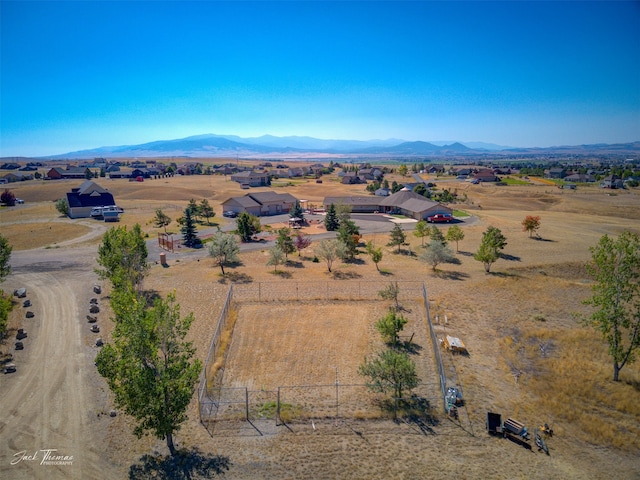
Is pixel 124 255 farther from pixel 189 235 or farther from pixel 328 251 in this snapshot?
pixel 189 235

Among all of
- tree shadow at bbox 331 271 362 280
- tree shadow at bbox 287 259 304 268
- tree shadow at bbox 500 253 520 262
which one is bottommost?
tree shadow at bbox 331 271 362 280

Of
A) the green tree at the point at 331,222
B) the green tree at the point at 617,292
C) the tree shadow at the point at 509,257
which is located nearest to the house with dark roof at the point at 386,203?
the green tree at the point at 331,222

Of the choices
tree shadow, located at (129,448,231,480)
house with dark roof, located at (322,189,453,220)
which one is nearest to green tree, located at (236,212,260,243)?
house with dark roof, located at (322,189,453,220)

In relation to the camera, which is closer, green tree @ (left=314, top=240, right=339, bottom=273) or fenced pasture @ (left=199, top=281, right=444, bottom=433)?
fenced pasture @ (left=199, top=281, right=444, bottom=433)

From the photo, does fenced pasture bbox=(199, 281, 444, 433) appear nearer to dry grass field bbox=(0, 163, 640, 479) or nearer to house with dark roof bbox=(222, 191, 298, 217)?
dry grass field bbox=(0, 163, 640, 479)

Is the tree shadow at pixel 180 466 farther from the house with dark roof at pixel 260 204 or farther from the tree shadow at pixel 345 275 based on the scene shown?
the house with dark roof at pixel 260 204

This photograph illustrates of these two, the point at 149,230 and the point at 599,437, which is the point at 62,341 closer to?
the point at 599,437

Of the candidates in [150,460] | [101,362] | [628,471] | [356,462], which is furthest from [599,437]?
[101,362]
